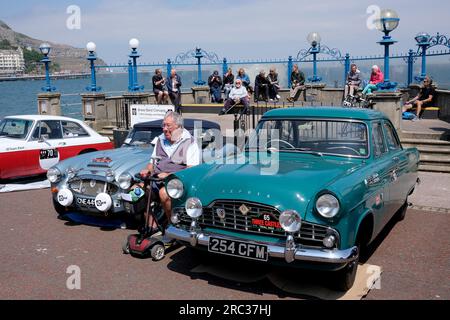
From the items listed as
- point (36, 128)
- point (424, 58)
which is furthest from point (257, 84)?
point (36, 128)

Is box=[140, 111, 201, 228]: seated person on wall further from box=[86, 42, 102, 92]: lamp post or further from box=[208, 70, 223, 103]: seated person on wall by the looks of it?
box=[208, 70, 223, 103]: seated person on wall

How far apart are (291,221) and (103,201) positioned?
3050 mm

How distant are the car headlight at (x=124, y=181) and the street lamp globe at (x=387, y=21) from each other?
6.94 m

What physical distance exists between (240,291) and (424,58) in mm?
14680

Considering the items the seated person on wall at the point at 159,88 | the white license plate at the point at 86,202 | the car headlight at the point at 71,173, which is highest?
the seated person on wall at the point at 159,88

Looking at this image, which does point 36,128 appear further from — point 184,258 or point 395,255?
point 395,255

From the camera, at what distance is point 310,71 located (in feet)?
69.2

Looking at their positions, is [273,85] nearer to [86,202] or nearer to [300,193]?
[86,202]

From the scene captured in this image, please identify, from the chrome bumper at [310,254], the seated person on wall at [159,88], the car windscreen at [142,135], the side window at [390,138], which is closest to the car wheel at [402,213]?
the side window at [390,138]

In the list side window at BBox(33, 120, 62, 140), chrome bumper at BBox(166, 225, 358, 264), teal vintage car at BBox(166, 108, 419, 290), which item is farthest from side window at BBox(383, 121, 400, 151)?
side window at BBox(33, 120, 62, 140)

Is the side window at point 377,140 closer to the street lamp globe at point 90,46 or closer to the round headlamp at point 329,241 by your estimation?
the round headlamp at point 329,241

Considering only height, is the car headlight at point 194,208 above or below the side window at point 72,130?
below

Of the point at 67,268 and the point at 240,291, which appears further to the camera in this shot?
the point at 67,268

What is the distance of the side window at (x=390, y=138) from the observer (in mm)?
6168
